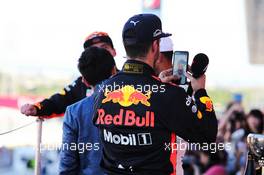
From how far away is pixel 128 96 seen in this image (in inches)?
102

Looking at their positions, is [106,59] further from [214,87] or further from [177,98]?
[214,87]

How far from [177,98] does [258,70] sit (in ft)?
66.9

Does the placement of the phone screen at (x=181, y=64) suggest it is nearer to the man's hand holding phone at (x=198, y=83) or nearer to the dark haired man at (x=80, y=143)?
the man's hand holding phone at (x=198, y=83)

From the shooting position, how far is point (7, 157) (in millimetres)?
8625

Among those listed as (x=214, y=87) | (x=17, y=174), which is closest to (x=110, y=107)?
(x=17, y=174)

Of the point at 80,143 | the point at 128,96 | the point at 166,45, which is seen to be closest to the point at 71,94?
the point at 80,143

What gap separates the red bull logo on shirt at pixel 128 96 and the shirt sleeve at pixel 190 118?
0.41 feet

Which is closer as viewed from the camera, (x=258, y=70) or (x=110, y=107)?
(x=110, y=107)

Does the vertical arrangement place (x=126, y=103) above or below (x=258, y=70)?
below

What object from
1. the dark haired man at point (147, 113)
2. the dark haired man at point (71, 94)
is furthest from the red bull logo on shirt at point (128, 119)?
the dark haired man at point (71, 94)

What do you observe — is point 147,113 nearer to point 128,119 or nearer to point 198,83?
point 128,119

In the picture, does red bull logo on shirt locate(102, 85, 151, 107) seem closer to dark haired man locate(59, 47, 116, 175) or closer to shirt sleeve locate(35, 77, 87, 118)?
dark haired man locate(59, 47, 116, 175)

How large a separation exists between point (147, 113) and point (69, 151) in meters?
0.76

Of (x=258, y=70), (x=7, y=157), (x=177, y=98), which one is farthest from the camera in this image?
(x=258, y=70)
